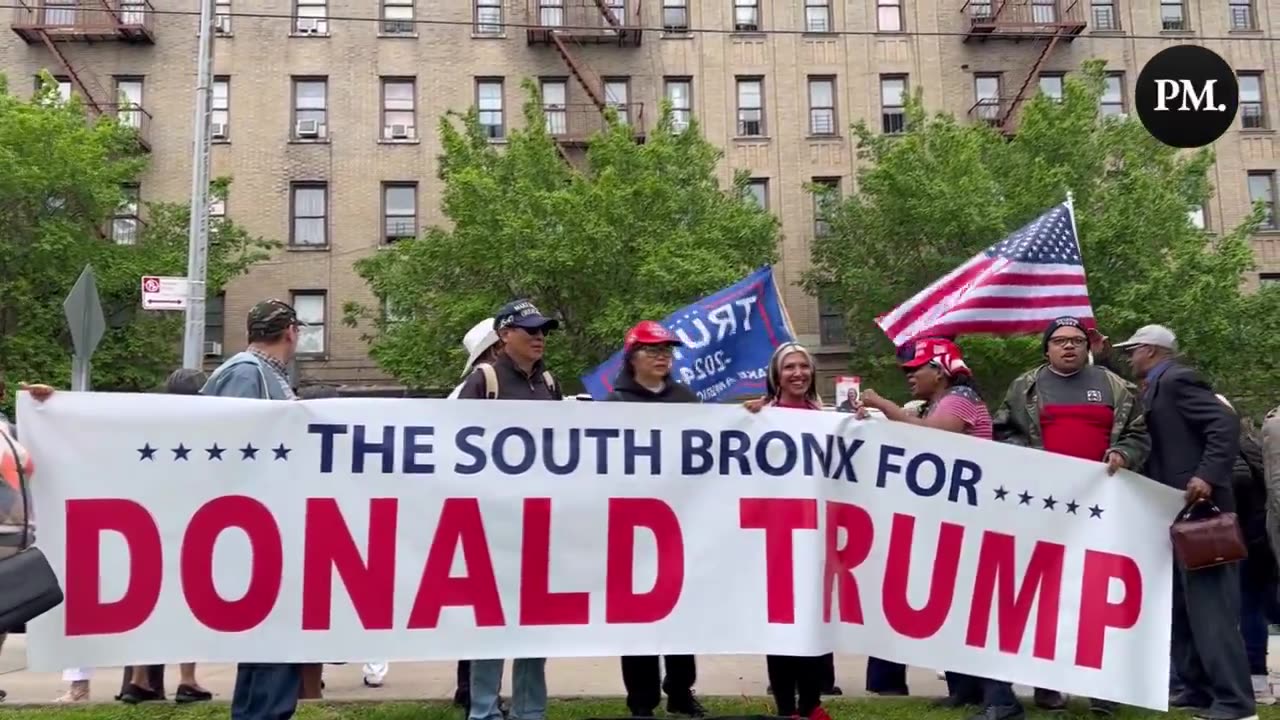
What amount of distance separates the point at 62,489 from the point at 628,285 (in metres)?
19.5

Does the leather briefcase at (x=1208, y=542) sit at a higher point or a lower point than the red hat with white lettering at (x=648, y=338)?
lower

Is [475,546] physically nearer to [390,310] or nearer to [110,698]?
[110,698]

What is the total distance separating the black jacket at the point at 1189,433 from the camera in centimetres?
521

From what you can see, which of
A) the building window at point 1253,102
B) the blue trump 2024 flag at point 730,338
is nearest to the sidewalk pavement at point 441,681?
the blue trump 2024 flag at point 730,338

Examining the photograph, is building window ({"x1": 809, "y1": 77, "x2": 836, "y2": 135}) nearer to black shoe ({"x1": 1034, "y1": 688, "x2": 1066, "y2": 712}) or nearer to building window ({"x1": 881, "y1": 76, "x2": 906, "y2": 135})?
building window ({"x1": 881, "y1": 76, "x2": 906, "y2": 135})

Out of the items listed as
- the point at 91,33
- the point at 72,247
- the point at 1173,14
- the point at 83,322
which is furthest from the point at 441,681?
the point at 1173,14

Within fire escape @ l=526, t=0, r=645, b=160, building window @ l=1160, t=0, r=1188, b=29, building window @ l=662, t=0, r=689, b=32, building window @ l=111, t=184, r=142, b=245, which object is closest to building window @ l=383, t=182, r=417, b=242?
fire escape @ l=526, t=0, r=645, b=160

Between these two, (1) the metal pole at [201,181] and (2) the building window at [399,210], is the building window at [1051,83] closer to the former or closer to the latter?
(2) the building window at [399,210]

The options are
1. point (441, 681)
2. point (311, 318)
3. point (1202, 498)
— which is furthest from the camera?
point (311, 318)

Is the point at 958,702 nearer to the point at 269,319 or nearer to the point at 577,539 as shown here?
the point at 577,539

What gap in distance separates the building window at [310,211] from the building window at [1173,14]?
76.2 ft

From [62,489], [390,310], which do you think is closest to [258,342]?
[62,489]

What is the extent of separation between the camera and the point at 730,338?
8016mm

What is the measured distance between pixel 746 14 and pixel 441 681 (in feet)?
88.8
